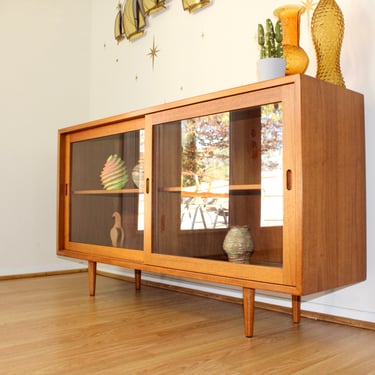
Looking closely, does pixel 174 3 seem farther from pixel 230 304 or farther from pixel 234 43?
pixel 230 304

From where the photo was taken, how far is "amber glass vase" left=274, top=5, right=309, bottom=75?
4.84 feet

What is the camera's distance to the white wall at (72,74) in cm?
202

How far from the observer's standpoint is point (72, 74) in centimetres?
289

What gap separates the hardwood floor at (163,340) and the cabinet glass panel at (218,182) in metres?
0.26

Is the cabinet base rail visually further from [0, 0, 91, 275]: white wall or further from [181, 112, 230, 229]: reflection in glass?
[0, 0, 91, 275]: white wall

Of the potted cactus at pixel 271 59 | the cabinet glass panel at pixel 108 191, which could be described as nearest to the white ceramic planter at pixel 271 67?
the potted cactus at pixel 271 59

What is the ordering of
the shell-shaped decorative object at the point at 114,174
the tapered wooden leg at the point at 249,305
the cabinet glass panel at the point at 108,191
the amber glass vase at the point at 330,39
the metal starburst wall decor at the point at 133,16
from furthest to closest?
1. the metal starburst wall decor at the point at 133,16
2. the shell-shaped decorative object at the point at 114,174
3. the cabinet glass panel at the point at 108,191
4. the amber glass vase at the point at 330,39
5. the tapered wooden leg at the point at 249,305

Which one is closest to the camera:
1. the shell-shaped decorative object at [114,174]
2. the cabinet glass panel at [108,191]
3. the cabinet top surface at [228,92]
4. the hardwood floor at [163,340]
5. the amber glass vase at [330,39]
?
the hardwood floor at [163,340]

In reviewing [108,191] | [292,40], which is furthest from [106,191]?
[292,40]

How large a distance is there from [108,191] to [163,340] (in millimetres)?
865

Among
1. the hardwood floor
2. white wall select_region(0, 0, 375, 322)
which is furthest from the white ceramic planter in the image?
the hardwood floor

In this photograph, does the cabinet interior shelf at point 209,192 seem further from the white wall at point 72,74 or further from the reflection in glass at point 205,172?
the white wall at point 72,74

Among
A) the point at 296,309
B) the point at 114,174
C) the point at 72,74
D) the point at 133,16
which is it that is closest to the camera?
the point at 296,309

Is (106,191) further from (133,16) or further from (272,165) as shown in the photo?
(133,16)
